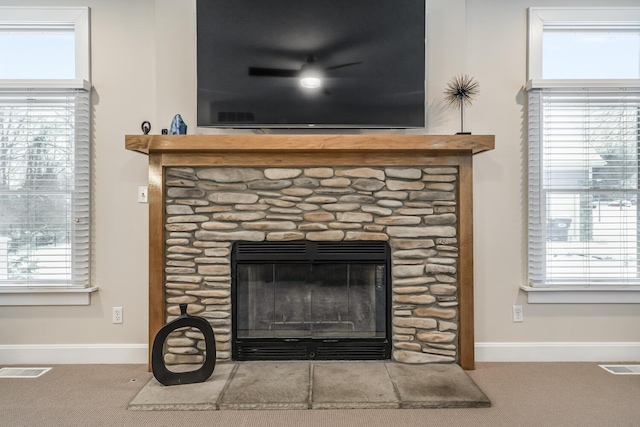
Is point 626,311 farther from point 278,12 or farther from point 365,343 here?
point 278,12

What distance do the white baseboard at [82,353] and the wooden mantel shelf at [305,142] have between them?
136 centimetres

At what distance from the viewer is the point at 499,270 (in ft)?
9.78

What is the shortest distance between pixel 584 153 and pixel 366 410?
2212mm

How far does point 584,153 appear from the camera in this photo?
2.96m

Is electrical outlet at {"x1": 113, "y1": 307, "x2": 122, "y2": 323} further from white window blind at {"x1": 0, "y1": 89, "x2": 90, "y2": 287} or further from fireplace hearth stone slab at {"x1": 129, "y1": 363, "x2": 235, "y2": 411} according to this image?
fireplace hearth stone slab at {"x1": 129, "y1": 363, "x2": 235, "y2": 411}

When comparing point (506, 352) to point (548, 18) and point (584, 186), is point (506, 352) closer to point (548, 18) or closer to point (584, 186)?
point (584, 186)

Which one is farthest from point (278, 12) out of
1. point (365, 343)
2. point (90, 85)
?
point (365, 343)

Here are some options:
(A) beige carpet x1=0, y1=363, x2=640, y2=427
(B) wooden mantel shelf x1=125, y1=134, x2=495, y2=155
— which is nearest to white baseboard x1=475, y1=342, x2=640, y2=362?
(A) beige carpet x1=0, y1=363, x2=640, y2=427

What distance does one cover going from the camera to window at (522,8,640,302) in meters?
2.94

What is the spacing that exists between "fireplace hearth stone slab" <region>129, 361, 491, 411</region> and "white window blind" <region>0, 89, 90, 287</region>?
111 centimetres

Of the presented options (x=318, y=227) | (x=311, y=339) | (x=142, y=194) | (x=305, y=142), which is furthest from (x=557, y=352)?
(x=142, y=194)

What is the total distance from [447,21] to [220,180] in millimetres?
1809

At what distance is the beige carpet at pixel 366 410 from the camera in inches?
84.8

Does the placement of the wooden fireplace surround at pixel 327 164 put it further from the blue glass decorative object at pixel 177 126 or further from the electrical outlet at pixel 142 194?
the electrical outlet at pixel 142 194
